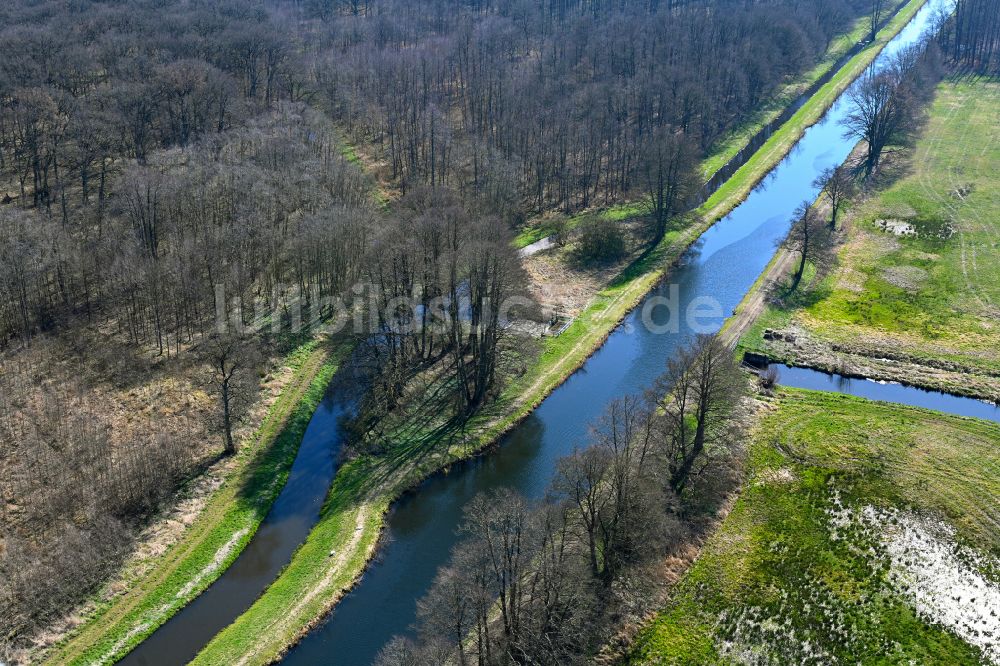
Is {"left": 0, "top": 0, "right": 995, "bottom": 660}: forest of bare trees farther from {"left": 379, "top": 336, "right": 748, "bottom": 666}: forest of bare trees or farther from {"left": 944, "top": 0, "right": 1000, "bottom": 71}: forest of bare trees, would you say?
{"left": 379, "top": 336, "right": 748, "bottom": 666}: forest of bare trees

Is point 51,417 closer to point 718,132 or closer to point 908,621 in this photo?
point 908,621

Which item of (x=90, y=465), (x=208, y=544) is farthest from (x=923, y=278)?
(x=90, y=465)

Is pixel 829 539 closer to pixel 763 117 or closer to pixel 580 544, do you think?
pixel 580 544

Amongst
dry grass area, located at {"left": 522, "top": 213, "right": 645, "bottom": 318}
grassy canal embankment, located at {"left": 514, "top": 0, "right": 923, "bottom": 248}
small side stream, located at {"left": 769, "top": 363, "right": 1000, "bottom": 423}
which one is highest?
grassy canal embankment, located at {"left": 514, "top": 0, "right": 923, "bottom": 248}

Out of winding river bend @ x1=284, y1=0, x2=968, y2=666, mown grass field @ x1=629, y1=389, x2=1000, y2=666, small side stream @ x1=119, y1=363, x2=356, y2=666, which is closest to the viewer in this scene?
A: mown grass field @ x1=629, y1=389, x2=1000, y2=666

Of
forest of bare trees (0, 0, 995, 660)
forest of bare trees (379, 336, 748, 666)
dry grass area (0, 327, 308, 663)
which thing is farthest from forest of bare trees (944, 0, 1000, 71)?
dry grass area (0, 327, 308, 663)

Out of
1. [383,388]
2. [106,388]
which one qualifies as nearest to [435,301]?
[383,388]
